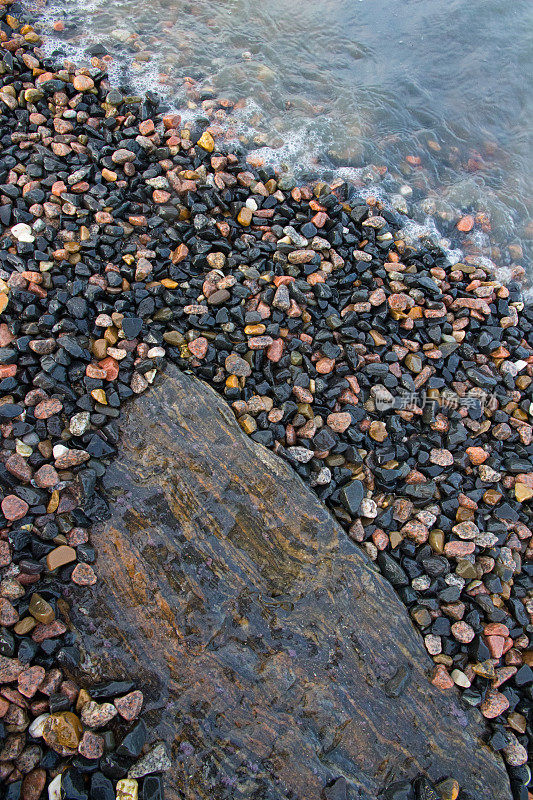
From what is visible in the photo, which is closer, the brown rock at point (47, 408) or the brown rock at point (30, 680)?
the brown rock at point (30, 680)

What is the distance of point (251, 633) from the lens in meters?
2.47

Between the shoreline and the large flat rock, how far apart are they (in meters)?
0.14

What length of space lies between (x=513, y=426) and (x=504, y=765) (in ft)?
6.11

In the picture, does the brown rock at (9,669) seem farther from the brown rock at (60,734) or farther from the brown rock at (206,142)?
the brown rock at (206,142)

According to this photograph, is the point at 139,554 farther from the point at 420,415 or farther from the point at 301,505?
the point at 420,415

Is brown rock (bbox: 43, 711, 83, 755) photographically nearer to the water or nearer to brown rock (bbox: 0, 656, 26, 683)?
brown rock (bbox: 0, 656, 26, 683)

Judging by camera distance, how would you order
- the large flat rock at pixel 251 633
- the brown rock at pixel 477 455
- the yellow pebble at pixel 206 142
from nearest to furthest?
the large flat rock at pixel 251 633, the brown rock at pixel 477 455, the yellow pebble at pixel 206 142

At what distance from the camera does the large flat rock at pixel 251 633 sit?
7.52 ft

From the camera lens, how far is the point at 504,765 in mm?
2479

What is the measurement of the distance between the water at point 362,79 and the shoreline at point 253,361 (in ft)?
2.12

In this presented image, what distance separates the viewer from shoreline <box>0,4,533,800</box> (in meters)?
2.58

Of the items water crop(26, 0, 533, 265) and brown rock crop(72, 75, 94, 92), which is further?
water crop(26, 0, 533, 265)

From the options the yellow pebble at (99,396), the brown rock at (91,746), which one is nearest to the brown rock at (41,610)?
the brown rock at (91,746)

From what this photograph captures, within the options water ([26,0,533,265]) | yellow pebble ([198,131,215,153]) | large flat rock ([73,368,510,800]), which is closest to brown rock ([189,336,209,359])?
large flat rock ([73,368,510,800])
